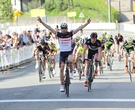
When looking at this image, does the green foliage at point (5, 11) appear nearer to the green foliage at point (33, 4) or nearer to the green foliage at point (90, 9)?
the green foliage at point (90, 9)

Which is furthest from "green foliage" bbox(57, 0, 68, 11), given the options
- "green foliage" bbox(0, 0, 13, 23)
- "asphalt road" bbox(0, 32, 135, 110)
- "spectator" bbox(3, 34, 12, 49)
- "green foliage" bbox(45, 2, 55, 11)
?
"asphalt road" bbox(0, 32, 135, 110)

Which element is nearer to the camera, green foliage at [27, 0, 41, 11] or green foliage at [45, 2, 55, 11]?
green foliage at [45, 2, 55, 11]

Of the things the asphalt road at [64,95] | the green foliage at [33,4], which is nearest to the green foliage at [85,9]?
the green foliage at [33,4]

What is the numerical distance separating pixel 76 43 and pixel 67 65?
6484mm

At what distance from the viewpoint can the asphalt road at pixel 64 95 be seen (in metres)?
13.5

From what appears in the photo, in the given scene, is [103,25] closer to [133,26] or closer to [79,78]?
[133,26]

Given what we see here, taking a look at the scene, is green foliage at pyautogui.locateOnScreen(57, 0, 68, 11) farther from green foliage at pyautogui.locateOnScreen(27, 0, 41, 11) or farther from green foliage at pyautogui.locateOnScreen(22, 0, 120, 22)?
green foliage at pyautogui.locateOnScreen(27, 0, 41, 11)

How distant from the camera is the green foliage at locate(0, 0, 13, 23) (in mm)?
78375

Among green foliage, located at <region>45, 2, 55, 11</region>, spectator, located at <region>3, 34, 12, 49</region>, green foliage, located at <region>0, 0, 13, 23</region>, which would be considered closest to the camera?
spectator, located at <region>3, 34, 12, 49</region>

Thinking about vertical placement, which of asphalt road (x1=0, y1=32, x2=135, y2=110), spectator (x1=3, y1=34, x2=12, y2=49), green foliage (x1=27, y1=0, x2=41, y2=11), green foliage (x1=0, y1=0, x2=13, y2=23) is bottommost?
asphalt road (x1=0, y1=32, x2=135, y2=110)

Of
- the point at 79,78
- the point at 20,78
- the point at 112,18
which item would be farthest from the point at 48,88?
the point at 112,18

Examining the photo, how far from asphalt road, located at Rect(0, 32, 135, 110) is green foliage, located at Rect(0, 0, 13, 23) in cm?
5726

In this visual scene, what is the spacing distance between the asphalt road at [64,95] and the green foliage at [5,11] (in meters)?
57.3

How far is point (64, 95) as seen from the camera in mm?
15430
